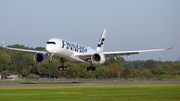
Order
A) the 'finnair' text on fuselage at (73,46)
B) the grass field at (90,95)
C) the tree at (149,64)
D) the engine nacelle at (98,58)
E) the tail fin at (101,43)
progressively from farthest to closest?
the tree at (149,64) < the tail fin at (101,43) < the engine nacelle at (98,58) < the 'finnair' text on fuselage at (73,46) < the grass field at (90,95)

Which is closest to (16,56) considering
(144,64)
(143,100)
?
(144,64)

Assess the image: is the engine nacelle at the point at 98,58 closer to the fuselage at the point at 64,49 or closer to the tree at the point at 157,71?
the fuselage at the point at 64,49

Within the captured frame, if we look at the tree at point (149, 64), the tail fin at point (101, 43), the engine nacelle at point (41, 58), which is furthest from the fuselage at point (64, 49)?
the tree at point (149, 64)

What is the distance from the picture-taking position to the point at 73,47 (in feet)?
153

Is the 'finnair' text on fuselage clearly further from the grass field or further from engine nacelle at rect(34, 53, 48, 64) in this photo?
the grass field

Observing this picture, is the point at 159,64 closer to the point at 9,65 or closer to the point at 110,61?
the point at 110,61

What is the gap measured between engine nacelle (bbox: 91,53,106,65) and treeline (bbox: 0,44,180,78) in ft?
45.0

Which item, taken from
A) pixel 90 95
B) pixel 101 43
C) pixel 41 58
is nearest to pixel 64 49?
pixel 41 58

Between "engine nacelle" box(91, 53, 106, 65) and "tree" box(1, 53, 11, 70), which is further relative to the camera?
"tree" box(1, 53, 11, 70)

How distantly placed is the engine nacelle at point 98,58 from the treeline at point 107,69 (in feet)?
45.0

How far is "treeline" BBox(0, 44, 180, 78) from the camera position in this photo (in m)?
71.1

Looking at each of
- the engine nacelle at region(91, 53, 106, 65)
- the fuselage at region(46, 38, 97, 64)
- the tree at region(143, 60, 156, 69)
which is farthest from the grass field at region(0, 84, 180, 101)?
the tree at region(143, 60, 156, 69)

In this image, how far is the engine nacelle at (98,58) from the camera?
48.1 m

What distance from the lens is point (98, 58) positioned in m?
48.8
